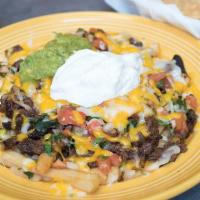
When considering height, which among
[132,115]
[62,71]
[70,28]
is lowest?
[132,115]

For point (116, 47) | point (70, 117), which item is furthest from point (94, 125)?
point (116, 47)

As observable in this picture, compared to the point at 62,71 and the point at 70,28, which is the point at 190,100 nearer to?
the point at 62,71

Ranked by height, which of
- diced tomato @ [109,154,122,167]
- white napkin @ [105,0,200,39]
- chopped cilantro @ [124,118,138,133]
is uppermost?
white napkin @ [105,0,200,39]

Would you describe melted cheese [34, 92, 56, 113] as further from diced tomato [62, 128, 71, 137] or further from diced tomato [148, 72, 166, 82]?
diced tomato [148, 72, 166, 82]

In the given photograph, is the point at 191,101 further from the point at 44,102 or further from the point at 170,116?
the point at 44,102

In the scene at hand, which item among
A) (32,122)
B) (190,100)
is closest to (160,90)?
(190,100)

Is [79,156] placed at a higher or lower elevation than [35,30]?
lower

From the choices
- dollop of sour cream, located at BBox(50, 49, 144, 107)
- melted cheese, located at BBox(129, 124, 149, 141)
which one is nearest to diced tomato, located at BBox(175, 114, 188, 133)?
melted cheese, located at BBox(129, 124, 149, 141)
